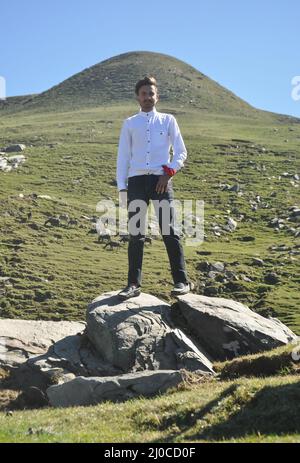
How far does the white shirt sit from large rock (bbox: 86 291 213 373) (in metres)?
2.60

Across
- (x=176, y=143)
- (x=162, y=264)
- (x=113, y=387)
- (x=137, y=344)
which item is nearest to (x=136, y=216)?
(x=176, y=143)

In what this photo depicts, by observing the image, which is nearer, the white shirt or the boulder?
the white shirt

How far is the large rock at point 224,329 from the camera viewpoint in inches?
539

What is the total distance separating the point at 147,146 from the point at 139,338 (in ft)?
12.6

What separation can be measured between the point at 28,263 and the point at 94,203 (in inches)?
555

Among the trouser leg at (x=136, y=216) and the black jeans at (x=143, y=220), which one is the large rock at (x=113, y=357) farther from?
the trouser leg at (x=136, y=216)

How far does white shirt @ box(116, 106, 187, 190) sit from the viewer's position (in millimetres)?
13797

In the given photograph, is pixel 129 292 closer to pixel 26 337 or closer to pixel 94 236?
pixel 26 337

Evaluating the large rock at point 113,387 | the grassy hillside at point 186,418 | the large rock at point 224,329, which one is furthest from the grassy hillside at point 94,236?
the grassy hillside at point 186,418

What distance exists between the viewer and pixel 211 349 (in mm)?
13984

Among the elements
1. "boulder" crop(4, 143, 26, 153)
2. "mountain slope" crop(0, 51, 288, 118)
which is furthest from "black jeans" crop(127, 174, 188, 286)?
"mountain slope" crop(0, 51, 288, 118)

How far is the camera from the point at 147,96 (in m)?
13.7

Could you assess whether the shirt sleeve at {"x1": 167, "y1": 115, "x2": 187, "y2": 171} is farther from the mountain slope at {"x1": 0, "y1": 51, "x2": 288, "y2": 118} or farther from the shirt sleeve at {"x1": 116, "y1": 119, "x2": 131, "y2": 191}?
the mountain slope at {"x1": 0, "y1": 51, "x2": 288, "y2": 118}

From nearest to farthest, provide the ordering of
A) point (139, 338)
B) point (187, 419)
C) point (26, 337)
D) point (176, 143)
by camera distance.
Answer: point (187, 419) → point (139, 338) → point (176, 143) → point (26, 337)
